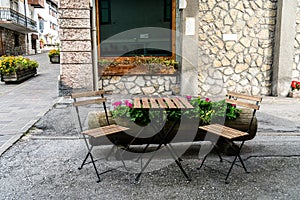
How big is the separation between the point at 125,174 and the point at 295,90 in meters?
6.29

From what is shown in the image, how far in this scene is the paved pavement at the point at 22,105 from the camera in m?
4.39

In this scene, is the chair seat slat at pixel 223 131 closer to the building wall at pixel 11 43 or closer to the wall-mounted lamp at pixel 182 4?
the wall-mounted lamp at pixel 182 4

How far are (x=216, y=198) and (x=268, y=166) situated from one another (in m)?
1.05

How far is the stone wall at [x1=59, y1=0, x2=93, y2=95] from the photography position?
6789 mm

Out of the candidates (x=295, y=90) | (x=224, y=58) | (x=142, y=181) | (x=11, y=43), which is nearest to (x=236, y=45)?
(x=224, y=58)

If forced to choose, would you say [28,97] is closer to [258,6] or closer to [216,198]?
[216,198]

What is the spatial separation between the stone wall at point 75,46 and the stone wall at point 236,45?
2.98m

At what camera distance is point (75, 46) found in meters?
6.95

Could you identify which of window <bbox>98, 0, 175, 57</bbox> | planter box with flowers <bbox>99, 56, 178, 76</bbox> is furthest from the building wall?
planter box with flowers <bbox>99, 56, 178, 76</bbox>

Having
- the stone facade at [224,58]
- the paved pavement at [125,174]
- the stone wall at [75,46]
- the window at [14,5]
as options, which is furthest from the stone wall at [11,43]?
the paved pavement at [125,174]

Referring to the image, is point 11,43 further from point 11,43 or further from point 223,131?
point 223,131

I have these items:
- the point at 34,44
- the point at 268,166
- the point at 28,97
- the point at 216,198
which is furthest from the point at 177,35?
the point at 34,44

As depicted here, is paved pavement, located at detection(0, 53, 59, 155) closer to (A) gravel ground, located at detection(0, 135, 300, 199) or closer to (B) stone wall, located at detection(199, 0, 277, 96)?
(A) gravel ground, located at detection(0, 135, 300, 199)

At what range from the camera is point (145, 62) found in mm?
7668
